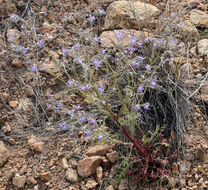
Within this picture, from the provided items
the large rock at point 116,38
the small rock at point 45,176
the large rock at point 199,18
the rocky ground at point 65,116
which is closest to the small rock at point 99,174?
the rocky ground at point 65,116

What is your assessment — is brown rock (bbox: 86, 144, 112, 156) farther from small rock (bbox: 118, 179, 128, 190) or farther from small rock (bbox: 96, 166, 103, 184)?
small rock (bbox: 118, 179, 128, 190)

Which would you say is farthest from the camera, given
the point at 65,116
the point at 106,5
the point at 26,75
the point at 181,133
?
the point at 106,5

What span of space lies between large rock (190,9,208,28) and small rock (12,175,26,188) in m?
2.58

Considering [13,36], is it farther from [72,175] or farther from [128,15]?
[72,175]

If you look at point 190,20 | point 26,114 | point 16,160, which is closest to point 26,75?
point 26,114

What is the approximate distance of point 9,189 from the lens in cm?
253

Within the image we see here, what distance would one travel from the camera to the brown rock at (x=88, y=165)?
8.29 ft

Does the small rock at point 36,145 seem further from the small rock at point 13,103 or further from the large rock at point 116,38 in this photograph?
the large rock at point 116,38

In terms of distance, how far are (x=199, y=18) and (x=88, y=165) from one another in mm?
2223

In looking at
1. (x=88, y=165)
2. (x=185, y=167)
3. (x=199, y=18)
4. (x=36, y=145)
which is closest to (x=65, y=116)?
(x=36, y=145)

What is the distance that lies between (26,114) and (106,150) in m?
1.00

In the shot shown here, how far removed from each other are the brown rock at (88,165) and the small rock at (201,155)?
858 mm

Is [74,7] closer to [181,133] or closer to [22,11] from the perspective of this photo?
[22,11]

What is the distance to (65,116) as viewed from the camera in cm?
304
